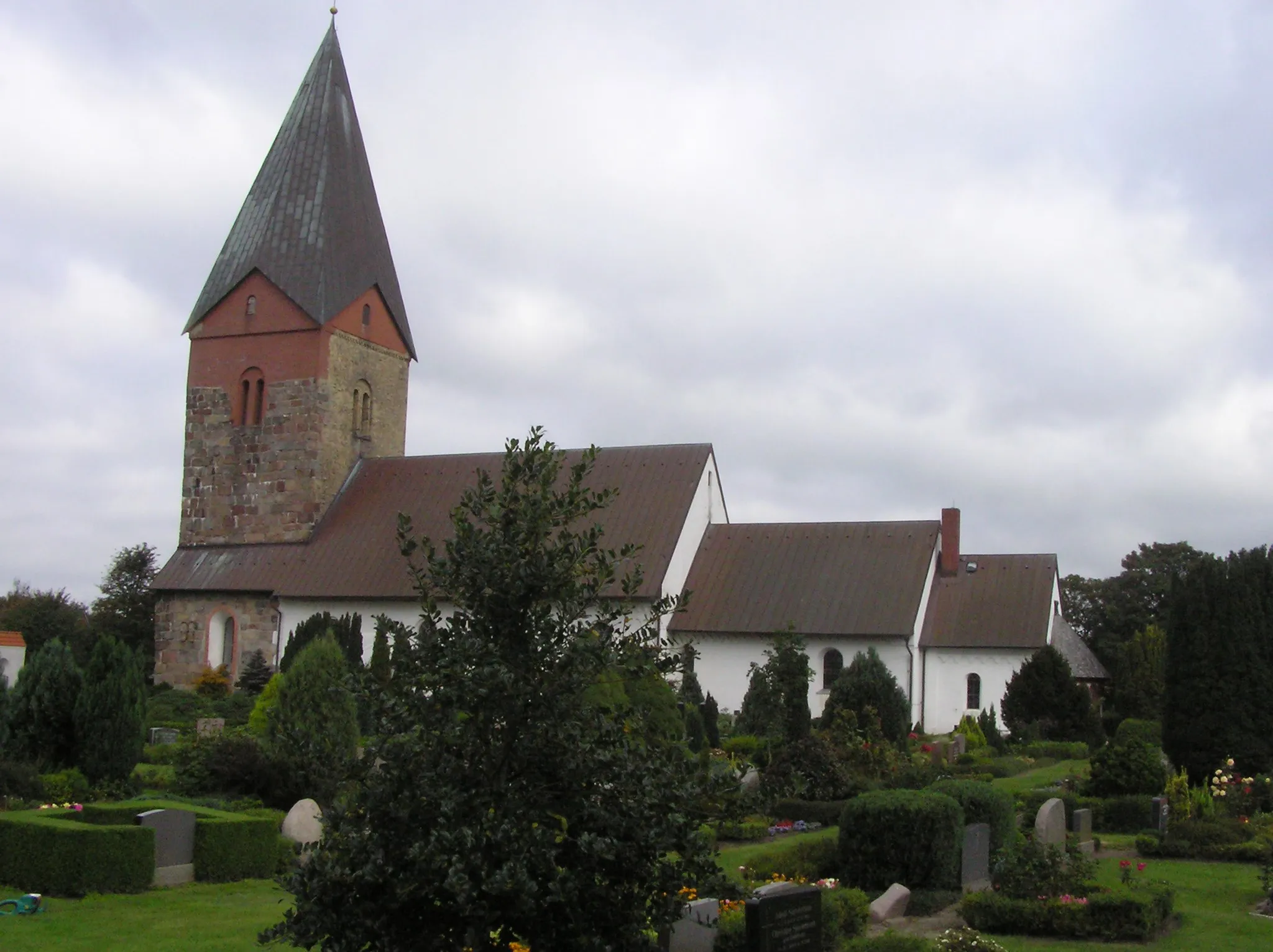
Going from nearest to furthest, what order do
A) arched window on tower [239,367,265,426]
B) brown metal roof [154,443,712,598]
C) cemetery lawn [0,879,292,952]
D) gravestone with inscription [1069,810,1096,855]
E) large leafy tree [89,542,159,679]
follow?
cemetery lawn [0,879,292,952] < gravestone with inscription [1069,810,1096,855] < brown metal roof [154,443,712,598] < arched window on tower [239,367,265,426] < large leafy tree [89,542,159,679]

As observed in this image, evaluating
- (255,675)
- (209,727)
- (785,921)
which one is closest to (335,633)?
(255,675)

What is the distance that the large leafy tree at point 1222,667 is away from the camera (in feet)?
51.5

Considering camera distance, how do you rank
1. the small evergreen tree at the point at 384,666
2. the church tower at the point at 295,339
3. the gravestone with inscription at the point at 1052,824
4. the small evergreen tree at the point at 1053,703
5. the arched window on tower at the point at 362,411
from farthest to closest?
the arched window on tower at the point at 362,411 < the church tower at the point at 295,339 < the small evergreen tree at the point at 1053,703 < the gravestone with inscription at the point at 1052,824 < the small evergreen tree at the point at 384,666

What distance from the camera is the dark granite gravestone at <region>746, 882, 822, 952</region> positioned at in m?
6.20

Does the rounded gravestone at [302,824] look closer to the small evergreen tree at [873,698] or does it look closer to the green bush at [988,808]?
the green bush at [988,808]

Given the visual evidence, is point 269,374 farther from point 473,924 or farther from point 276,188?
point 473,924

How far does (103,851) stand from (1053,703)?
18933 millimetres

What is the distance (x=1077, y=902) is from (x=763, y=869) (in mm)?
2603

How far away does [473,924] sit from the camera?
4250 mm

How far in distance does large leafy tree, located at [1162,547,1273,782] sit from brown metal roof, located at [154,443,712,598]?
11.0m

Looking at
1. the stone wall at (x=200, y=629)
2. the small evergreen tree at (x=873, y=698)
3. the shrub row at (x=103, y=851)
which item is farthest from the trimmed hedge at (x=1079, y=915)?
the stone wall at (x=200, y=629)

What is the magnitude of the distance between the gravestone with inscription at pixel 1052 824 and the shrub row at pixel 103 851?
6737 mm

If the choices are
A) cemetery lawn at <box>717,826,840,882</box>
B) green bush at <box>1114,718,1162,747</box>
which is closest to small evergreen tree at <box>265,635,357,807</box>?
cemetery lawn at <box>717,826,840,882</box>

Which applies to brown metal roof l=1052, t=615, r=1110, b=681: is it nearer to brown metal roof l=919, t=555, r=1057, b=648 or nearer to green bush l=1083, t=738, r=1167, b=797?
brown metal roof l=919, t=555, r=1057, b=648
